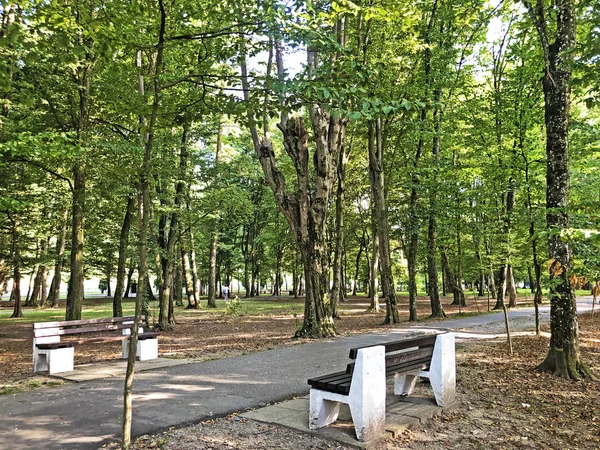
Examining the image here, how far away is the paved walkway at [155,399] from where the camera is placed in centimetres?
465

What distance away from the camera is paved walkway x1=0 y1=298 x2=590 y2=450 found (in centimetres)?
465

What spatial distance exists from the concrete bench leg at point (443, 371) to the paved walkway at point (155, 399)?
184 centimetres

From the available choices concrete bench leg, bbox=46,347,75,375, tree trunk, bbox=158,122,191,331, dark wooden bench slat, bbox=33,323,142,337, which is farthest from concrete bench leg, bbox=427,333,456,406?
tree trunk, bbox=158,122,191,331

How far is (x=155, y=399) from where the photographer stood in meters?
5.93

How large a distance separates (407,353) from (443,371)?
697 millimetres

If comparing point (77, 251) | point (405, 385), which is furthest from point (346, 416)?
point (77, 251)

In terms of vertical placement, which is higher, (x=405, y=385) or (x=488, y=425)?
(x=405, y=385)

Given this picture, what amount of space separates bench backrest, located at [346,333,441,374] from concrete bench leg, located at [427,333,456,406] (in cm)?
9

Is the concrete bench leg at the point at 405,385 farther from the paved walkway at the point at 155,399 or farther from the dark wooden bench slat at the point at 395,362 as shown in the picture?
the paved walkway at the point at 155,399

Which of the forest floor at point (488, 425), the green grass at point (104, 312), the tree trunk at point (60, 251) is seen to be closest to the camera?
the forest floor at point (488, 425)

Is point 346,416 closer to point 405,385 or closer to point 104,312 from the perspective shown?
point 405,385

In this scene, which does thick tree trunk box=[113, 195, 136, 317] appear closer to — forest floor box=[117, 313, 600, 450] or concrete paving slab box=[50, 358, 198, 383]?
concrete paving slab box=[50, 358, 198, 383]

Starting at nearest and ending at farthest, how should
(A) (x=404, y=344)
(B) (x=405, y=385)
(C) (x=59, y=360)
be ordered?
(A) (x=404, y=344) < (B) (x=405, y=385) < (C) (x=59, y=360)

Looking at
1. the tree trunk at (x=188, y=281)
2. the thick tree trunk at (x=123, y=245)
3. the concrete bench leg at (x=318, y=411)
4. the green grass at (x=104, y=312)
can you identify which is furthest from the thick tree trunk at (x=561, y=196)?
the tree trunk at (x=188, y=281)
